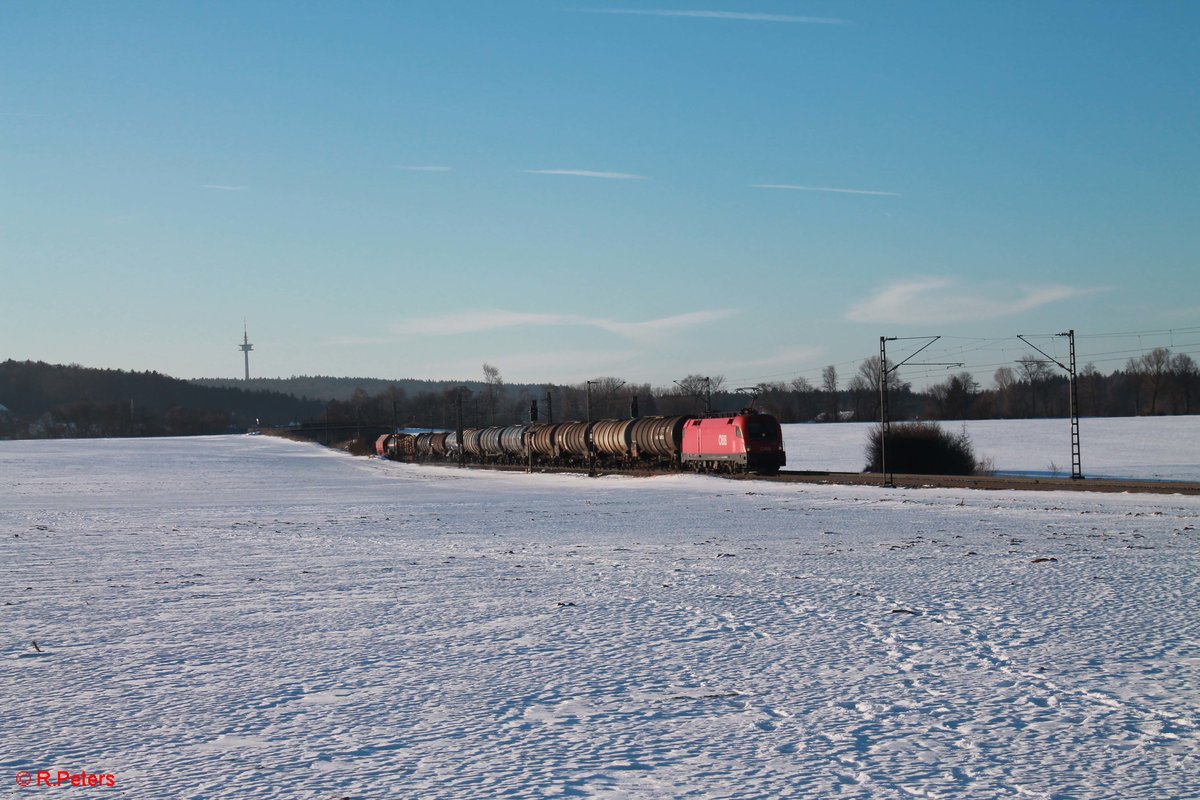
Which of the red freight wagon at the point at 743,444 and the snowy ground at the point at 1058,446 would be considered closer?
the red freight wagon at the point at 743,444

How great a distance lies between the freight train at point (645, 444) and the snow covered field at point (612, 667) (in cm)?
2813

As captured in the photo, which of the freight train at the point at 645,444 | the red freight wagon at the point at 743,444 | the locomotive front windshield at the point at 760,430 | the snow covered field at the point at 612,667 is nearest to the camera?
the snow covered field at the point at 612,667

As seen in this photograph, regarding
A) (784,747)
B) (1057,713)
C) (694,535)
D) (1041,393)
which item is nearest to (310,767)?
(784,747)

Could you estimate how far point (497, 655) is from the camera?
920 cm

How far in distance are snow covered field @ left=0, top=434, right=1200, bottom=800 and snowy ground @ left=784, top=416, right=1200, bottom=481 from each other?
141 feet

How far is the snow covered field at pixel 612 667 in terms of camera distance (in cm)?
605

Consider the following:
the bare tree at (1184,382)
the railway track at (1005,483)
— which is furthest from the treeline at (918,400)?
the railway track at (1005,483)

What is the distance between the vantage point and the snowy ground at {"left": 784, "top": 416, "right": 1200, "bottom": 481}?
60.6 metres

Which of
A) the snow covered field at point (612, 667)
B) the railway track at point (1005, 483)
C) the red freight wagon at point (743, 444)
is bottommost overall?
the railway track at point (1005, 483)

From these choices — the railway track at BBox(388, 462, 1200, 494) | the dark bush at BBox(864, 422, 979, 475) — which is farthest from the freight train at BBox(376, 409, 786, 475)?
the dark bush at BBox(864, 422, 979, 475)

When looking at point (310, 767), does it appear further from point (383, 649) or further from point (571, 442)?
point (571, 442)

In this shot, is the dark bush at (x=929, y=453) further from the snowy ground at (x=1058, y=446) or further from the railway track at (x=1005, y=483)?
the railway track at (x=1005, y=483)

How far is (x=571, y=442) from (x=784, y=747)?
195 ft

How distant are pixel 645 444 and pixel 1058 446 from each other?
40.2 metres
